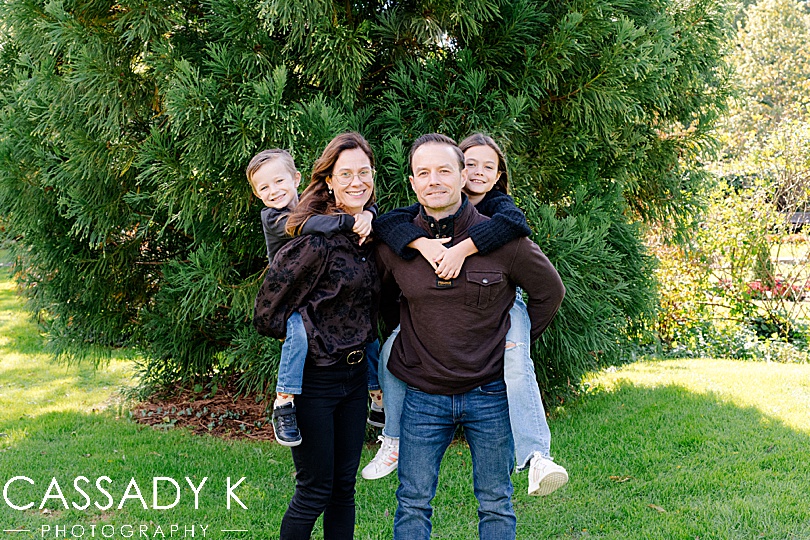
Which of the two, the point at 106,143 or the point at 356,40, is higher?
the point at 356,40

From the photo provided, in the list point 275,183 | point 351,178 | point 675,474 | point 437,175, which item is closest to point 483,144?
point 437,175

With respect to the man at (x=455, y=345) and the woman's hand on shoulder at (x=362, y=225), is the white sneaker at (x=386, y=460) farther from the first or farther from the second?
the woman's hand on shoulder at (x=362, y=225)

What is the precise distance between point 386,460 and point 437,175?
1149 mm

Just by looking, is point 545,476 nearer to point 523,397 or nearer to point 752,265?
point 523,397

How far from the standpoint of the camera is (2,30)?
527cm

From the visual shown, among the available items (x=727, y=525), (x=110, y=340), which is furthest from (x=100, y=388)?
(x=727, y=525)

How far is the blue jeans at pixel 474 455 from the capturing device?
2.58 meters

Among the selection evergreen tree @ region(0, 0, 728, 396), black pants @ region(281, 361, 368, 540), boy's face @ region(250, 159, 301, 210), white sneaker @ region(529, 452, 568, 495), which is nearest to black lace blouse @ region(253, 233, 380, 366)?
black pants @ region(281, 361, 368, 540)

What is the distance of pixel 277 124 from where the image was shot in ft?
12.9

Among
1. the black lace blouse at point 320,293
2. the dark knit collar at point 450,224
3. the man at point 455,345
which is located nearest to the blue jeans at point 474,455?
the man at point 455,345

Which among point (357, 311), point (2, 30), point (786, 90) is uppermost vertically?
point (786, 90)

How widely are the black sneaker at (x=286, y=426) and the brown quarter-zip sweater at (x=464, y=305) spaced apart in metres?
0.45

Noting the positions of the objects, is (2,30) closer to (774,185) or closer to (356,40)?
(356,40)

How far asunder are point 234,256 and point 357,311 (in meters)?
2.18
